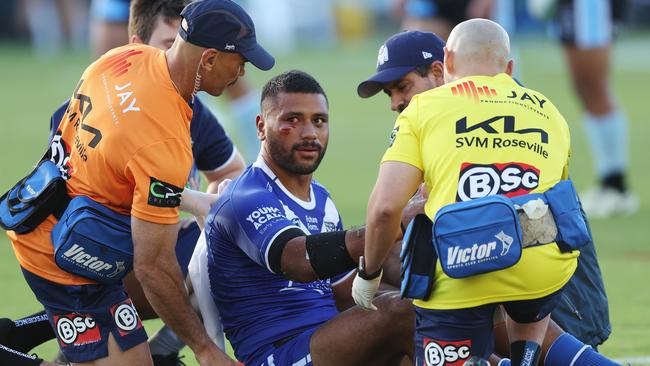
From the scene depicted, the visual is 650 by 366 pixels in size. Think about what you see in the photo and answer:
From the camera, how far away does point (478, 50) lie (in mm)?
5164

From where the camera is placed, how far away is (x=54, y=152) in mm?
5660

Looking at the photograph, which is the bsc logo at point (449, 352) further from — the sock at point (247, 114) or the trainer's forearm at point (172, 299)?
the sock at point (247, 114)

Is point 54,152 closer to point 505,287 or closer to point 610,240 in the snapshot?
point 505,287

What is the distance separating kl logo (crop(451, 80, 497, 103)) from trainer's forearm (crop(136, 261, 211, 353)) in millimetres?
1392

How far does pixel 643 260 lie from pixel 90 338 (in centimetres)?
507

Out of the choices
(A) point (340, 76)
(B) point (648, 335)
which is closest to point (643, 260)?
(B) point (648, 335)

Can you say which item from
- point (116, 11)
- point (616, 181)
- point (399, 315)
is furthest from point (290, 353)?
point (616, 181)

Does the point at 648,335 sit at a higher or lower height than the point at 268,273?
lower

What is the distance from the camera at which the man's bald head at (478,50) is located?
5.16 m

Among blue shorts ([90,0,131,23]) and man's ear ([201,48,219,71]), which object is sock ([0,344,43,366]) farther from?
blue shorts ([90,0,131,23])

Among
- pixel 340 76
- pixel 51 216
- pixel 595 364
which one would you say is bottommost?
pixel 340 76

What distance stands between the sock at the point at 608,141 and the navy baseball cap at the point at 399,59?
5.95 m

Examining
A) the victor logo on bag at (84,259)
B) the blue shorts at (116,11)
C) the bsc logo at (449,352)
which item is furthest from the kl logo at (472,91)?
the blue shorts at (116,11)

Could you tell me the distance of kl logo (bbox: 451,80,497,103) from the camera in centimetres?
498
